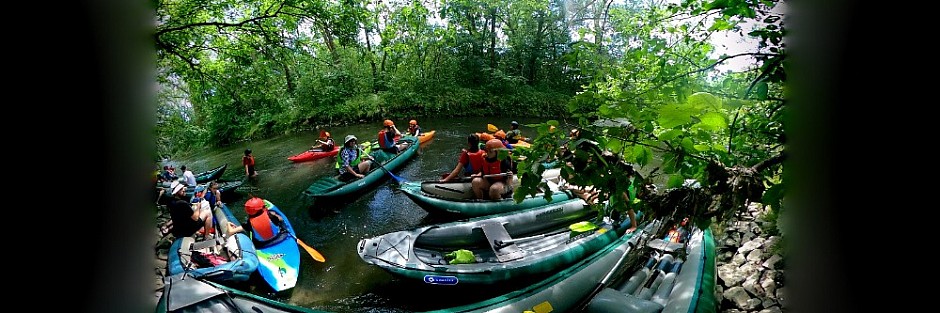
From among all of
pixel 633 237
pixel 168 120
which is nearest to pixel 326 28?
pixel 168 120

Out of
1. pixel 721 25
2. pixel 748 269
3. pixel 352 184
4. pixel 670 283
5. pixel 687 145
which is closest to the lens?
pixel 687 145

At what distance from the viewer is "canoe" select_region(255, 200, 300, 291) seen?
19.9ft

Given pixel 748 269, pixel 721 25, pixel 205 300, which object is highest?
pixel 721 25

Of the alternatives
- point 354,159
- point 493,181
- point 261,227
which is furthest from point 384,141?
point 261,227

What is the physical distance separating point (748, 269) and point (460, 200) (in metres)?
4.78

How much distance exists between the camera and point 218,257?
6.20 m

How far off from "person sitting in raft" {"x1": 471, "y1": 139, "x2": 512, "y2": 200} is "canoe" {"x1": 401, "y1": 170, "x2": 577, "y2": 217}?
0.14 m

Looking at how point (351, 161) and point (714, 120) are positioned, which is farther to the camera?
point (351, 161)

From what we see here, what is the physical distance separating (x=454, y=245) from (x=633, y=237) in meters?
2.78

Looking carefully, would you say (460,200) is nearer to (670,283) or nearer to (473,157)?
(473,157)

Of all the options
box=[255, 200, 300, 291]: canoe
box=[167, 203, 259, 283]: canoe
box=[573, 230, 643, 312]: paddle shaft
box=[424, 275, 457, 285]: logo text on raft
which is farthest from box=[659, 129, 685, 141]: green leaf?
box=[255, 200, 300, 291]: canoe

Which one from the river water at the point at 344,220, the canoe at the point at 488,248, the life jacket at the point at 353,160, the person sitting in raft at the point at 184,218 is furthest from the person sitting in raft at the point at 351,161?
the canoe at the point at 488,248
